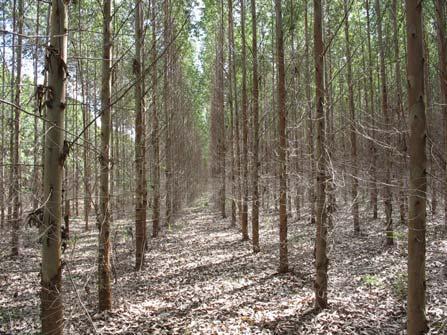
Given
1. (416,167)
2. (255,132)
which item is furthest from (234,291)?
(416,167)

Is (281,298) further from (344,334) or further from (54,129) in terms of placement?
(54,129)

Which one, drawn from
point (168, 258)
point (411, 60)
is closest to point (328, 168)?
point (411, 60)

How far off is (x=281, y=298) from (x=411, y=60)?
14.4 feet

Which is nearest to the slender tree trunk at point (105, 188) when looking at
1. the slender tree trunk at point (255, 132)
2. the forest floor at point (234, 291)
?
the forest floor at point (234, 291)

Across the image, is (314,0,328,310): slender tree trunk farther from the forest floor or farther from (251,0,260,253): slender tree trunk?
(251,0,260,253): slender tree trunk

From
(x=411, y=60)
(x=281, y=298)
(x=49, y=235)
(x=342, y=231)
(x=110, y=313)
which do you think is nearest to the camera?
(x=49, y=235)

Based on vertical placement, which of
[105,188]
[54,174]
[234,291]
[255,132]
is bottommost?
[234,291]

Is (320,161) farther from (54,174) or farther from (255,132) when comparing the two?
(255,132)

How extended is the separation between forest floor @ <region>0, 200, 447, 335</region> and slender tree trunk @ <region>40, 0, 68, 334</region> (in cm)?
13

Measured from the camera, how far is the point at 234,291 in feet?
20.6

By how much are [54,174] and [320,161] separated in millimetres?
3615

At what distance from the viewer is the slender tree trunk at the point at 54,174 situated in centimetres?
232

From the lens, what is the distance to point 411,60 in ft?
9.98

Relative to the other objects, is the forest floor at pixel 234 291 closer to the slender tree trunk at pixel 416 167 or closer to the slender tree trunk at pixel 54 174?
the slender tree trunk at pixel 54 174
